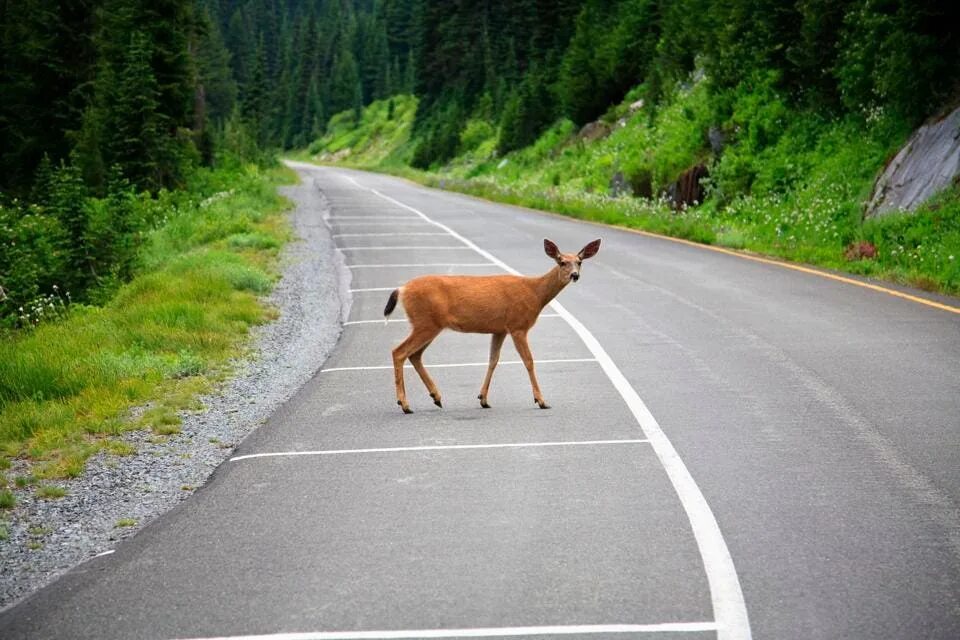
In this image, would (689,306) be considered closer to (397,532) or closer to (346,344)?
(346,344)

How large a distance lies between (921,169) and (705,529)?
17.0 m

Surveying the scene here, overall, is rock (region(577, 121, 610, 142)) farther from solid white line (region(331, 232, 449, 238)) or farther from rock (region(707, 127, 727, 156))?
solid white line (region(331, 232, 449, 238))

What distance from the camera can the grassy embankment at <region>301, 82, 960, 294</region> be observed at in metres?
18.9

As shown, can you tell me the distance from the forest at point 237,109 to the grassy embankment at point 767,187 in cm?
41

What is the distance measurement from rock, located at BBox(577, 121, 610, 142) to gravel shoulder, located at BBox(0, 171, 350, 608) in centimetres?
3743

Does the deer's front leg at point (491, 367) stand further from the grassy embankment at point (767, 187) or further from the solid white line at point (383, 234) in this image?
the solid white line at point (383, 234)

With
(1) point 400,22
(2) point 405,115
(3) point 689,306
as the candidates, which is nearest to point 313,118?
(1) point 400,22

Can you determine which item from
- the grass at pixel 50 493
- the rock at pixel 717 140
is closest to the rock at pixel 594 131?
the rock at pixel 717 140

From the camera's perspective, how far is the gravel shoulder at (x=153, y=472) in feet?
20.6

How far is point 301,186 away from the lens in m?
55.2

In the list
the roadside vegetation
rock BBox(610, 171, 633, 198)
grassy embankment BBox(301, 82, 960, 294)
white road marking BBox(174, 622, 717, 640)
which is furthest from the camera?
rock BBox(610, 171, 633, 198)

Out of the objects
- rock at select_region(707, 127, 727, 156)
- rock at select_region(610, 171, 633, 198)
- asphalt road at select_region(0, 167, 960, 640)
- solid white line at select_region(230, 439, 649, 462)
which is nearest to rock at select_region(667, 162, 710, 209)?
rock at select_region(707, 127, 727, 156)

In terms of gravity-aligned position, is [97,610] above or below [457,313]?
below

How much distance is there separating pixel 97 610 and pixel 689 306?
10.8 meters
